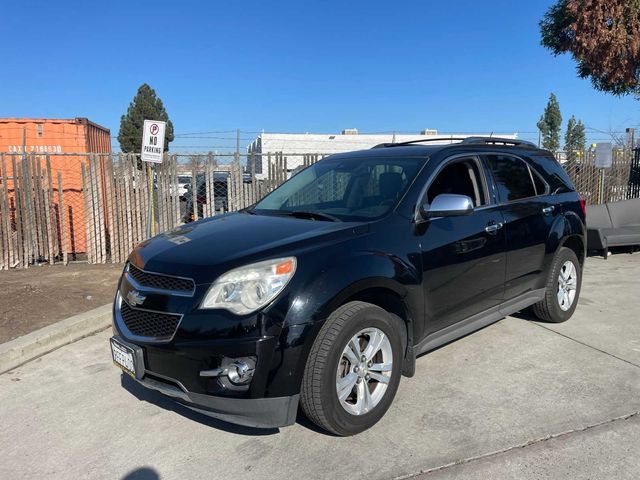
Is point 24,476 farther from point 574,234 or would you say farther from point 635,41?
point 635,41

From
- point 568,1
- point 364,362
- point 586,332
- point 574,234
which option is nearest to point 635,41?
point 568,1

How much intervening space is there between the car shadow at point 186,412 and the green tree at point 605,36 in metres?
10.8

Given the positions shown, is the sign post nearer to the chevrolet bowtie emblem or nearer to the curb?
the curb

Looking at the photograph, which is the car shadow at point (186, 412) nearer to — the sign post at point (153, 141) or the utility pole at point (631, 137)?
the sign post at point (153, 141)

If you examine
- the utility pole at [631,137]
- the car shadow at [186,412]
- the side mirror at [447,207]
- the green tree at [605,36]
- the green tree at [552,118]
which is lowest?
the car shadow at [186,412]

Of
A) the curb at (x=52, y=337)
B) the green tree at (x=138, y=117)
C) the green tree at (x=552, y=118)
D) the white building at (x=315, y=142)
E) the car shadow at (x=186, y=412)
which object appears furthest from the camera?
the green tree at (x=552, y=118)

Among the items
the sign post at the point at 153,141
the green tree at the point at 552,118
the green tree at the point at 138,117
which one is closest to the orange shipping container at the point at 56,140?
the sign post at the point at 153,141

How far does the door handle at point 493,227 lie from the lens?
4097 millimetres

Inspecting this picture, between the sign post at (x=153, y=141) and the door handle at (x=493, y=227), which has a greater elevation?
the sign post at (x=153, y=141)

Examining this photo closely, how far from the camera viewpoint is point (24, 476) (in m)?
2.89

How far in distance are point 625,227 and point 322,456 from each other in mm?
9240

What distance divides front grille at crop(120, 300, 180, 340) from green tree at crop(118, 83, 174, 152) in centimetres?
3795

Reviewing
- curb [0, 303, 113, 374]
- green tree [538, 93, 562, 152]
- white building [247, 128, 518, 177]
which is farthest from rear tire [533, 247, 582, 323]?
green tree [538, 93, 562, 152]

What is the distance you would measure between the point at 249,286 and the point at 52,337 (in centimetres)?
304
